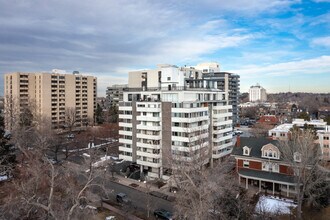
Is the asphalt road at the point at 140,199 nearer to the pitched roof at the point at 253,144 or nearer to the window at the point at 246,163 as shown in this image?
the window at the point at 246,163

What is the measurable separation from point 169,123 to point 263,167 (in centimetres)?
1540

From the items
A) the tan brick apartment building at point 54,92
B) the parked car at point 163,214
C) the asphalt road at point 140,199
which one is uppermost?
the tan brick apartment building at point 54,92

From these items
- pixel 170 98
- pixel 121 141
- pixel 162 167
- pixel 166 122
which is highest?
pixel 170 98

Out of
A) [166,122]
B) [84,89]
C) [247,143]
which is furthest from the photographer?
[84,89]

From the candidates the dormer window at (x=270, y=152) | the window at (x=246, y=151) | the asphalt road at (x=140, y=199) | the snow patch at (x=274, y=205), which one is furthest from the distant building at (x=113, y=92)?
the snow patch at (x=274, y=205)

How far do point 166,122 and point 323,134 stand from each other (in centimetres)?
3360

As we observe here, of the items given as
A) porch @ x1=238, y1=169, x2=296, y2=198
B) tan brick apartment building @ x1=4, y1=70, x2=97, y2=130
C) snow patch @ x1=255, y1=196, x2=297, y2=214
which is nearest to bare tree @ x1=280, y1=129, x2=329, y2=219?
snow patch @ x1=255, y1=196, x2=297, y2=214

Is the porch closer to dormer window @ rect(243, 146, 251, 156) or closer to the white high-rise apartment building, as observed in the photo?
dormer window @ rect(243, 146, 251, 156)

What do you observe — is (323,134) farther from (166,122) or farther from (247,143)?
(166,122)

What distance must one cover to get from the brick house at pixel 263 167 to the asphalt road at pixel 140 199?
1179 centimetres

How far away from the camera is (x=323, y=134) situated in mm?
54219

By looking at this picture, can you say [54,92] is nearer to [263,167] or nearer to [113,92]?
[113,92]

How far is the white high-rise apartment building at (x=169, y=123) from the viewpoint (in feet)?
137

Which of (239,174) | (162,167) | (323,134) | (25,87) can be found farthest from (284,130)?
(25,87)
